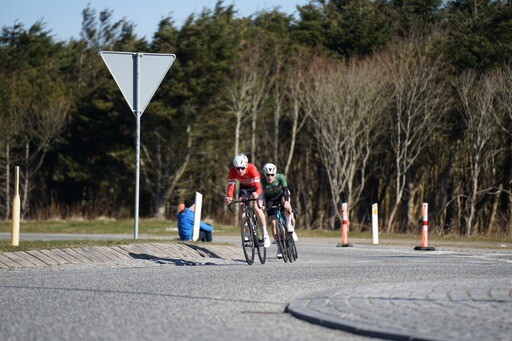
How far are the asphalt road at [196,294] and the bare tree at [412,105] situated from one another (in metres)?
25.8

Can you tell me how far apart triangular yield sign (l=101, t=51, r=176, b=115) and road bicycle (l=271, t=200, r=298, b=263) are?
9.64 feet

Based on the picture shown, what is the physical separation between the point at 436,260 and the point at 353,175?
28.2 m

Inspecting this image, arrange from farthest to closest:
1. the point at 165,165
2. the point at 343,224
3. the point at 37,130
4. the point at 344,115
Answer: the point at 37,130, the point at 165,165, the point at 344,115, the point at 343,224

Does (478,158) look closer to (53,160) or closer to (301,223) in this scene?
(301,223)

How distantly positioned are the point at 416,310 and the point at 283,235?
8344 mm

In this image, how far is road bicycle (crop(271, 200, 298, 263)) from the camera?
59.8ft

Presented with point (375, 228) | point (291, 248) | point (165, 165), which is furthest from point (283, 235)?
point (165, 165)

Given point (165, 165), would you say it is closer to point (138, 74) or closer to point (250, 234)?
point (138, 74)

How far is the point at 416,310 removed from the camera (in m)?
10.0

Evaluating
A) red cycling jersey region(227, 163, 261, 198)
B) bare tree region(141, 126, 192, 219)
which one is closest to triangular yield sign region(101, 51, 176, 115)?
red cycling jersey region(227, 163, 261, 198)

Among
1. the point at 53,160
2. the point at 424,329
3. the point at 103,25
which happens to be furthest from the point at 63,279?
the point at 103,25

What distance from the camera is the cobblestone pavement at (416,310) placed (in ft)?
28.1

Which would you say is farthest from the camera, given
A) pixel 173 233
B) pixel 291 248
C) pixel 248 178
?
pixel 173 233

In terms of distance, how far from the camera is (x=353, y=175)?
4750cm
